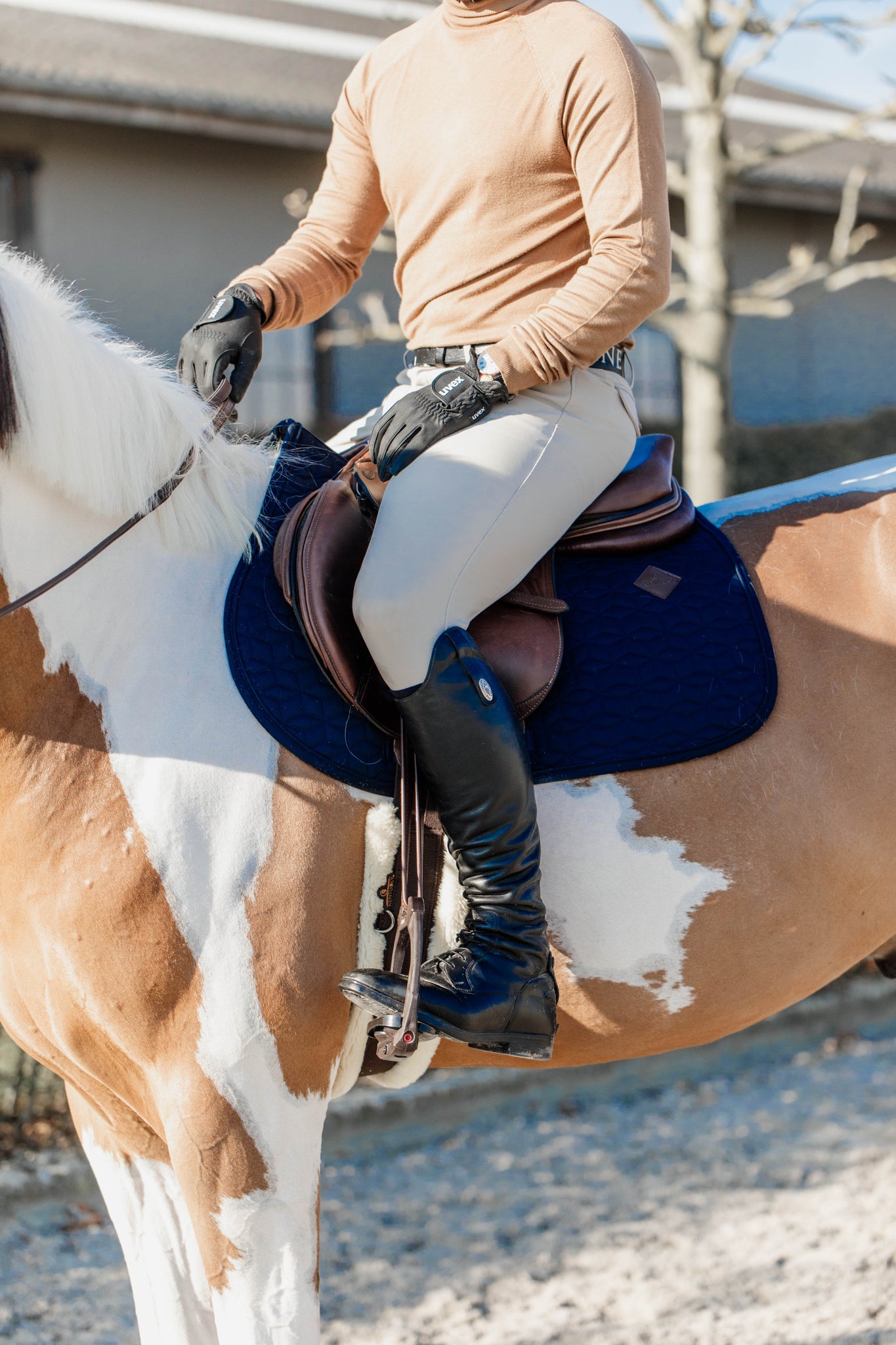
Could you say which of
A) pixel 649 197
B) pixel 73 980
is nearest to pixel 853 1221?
pixel 73 980

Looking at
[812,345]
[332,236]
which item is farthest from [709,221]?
[812,345]

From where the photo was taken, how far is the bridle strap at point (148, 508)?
1.82m

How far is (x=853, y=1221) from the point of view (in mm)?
3564

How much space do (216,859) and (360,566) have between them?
0.55 meters

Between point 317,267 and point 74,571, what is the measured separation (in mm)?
976

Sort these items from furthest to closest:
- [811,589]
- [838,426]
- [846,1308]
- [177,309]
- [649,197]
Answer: [838,426], [177,309], [846,1308], [811,589], [649,197]

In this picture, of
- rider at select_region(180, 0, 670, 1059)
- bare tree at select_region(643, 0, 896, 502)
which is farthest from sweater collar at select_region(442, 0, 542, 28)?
bare tree at select_region(643, 0, 896, 502)

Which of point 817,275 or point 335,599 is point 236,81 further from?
point 335,599

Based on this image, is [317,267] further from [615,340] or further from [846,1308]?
[846,1308]

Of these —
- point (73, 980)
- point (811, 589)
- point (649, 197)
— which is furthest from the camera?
point (811, 589)

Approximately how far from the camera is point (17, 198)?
7.72 metres

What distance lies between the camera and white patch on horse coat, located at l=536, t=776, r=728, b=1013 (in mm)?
2002

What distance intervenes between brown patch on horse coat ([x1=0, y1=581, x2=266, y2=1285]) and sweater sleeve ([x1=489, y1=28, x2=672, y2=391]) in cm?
93

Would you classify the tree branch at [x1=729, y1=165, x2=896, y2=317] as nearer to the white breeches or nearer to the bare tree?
the bare tree
